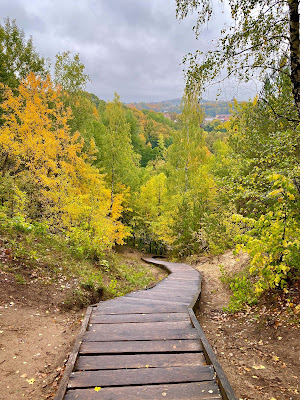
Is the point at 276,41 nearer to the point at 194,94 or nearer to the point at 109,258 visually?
the point at 194,94

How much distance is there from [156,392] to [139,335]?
124 centimetres

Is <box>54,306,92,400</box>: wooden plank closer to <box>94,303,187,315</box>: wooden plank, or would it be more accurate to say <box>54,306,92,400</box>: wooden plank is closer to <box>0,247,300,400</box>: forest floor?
<box>0,247,300,400</box>: forest floor

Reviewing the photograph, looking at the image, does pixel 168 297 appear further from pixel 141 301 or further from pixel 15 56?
pixel 15 56

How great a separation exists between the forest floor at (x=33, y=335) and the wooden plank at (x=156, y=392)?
682mm

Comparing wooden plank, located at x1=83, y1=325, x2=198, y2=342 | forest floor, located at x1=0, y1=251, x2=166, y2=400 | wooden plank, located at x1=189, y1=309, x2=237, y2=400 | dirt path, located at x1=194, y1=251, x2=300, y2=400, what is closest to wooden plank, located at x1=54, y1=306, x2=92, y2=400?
wooden plank, located at x1=83, y1=325, x2=198, y2=342

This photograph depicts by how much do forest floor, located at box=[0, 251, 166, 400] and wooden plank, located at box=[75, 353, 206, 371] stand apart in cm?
47

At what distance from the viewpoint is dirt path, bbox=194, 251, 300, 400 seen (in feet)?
9.66

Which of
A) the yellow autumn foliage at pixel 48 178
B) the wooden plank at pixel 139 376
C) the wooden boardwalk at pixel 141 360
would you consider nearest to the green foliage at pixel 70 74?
the yellow autumn foliage at pixel 48 178

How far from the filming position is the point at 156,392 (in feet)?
8.07

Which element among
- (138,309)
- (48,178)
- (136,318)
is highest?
(48,178)

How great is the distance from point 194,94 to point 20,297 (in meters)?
5.50

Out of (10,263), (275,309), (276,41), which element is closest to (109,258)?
(10,263)

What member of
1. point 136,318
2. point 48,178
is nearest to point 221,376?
point 136,318

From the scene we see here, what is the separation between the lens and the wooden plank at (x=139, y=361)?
9.50 feet
